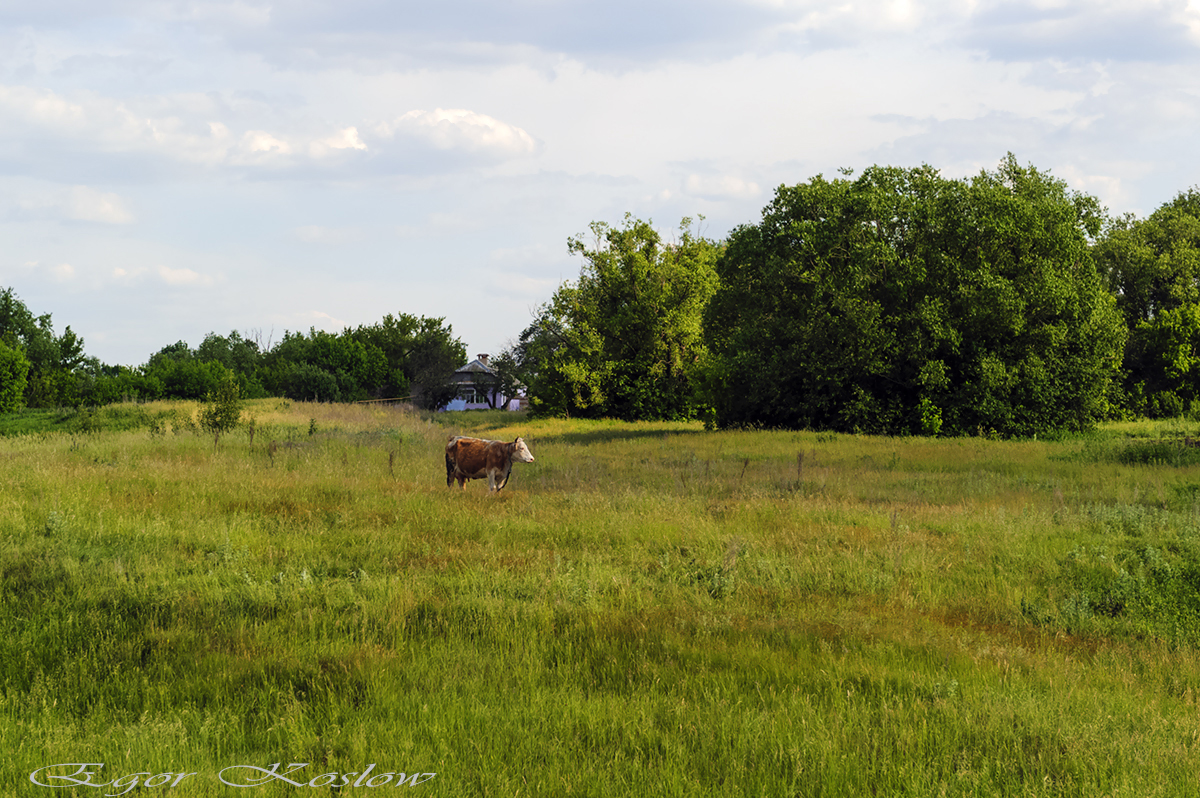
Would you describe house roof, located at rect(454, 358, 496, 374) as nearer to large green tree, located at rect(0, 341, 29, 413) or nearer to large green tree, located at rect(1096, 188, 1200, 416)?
large green tree, located at rect(0, 341, 29, 413)

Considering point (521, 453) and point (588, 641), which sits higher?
point (521, 453)

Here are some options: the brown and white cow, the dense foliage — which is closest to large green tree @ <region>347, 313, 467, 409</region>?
the dense foliage

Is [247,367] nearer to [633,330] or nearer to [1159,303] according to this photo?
[633,330]

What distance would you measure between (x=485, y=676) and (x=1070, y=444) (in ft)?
99.4

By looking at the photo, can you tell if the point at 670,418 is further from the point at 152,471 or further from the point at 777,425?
the point at 152,471

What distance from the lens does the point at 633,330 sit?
189ft

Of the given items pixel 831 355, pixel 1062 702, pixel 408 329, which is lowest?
pixel 1062 702

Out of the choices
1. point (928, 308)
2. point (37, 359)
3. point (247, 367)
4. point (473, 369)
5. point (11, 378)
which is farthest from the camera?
point (473, 369)

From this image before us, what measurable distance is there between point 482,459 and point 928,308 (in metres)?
24.9

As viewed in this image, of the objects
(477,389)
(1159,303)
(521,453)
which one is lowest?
(521,453)

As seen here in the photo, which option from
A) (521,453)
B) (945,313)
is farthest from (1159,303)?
(521,453)

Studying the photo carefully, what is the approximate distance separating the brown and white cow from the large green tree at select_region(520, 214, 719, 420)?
3775cm

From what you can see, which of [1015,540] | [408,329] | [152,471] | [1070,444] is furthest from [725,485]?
[408,329]

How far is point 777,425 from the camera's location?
4147 cm
